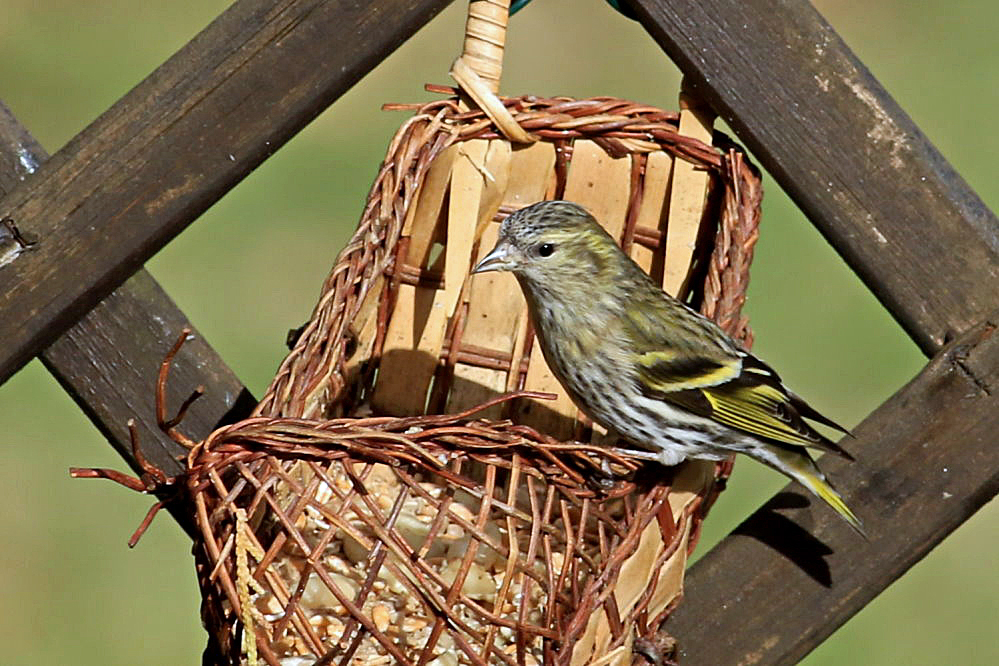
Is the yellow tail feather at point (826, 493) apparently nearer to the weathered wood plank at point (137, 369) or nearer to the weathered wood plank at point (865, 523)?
the weathered wood plank at point (865, 523)

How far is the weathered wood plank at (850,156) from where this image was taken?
264 centimetres

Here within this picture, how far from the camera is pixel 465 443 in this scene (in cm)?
220

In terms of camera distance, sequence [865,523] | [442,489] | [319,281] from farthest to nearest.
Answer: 1. [319,281]
2. [865,523]
3. [442,489]

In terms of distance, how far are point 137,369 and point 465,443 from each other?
91cm

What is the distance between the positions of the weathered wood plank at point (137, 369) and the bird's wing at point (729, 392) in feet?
2.81

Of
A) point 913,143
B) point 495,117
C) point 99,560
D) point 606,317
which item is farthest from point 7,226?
point 99,560

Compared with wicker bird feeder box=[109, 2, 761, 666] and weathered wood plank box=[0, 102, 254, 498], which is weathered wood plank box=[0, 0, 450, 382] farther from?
wicker bird feeder box=[109, 2, 761, 666]

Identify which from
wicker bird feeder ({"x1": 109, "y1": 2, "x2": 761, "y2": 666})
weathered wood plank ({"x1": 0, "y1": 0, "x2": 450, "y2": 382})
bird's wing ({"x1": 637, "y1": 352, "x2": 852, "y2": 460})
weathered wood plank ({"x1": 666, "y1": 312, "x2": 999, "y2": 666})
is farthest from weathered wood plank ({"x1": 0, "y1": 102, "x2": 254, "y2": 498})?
weathered wood plank ({"x1": 666, "y1": 312, "x2": 999, "y2": 666})

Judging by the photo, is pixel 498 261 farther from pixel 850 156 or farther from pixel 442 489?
pixel 850 156

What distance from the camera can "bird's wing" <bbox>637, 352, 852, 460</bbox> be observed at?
2.86m

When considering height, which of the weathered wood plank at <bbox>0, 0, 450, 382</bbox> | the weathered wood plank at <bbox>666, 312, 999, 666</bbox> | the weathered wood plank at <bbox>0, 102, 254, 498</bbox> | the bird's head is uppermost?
the weathered wood plank at <bbox>0, 0, 450, 382</bbox>

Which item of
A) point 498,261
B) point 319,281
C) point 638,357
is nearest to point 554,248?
point 498,261

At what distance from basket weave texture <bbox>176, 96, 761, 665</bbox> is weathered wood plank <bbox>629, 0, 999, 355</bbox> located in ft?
0.58

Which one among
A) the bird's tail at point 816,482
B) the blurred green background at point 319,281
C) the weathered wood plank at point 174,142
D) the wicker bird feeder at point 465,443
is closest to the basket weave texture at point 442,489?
the wicker bird feeder at point 465,443
